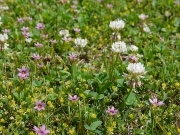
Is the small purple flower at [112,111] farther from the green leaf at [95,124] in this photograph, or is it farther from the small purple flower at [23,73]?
the small purple flower at [23,73]

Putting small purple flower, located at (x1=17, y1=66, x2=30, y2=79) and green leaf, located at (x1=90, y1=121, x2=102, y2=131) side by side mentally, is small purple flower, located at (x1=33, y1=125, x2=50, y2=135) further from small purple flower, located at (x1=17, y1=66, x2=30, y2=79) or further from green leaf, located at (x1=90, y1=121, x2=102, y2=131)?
small purple flower, located at (x1=17, y1=66, x2=30, y2=79)

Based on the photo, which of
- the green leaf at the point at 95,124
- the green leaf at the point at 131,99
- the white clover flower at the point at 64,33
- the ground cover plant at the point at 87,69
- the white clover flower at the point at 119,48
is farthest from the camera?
the white clover flower at the point at 64,33

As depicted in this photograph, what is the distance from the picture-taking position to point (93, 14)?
4105 millimetres

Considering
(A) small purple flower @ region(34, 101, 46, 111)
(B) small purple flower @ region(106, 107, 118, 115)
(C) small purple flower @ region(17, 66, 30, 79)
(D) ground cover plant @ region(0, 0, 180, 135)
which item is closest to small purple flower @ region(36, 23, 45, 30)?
(D) ground cover plant @ region(0, 0, 180, 135)

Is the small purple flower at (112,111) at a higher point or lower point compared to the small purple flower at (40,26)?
lower

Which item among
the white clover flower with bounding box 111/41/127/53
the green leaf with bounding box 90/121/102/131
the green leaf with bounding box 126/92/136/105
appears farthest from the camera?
the white clover flower with bounding box 111/41/127/53

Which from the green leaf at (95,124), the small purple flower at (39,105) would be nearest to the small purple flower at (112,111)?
the green leaf at (95,124)

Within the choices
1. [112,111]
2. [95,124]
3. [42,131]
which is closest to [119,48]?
[112,111]

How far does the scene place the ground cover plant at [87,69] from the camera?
2482 mm

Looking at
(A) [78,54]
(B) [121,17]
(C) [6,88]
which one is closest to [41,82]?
(C) [6,88]

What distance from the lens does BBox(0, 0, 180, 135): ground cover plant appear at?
248 centimetres

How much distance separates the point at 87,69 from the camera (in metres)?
3.10

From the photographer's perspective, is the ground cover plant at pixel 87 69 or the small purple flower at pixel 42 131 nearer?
the small purple flower at pixel 42 131

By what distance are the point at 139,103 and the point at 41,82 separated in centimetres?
83
